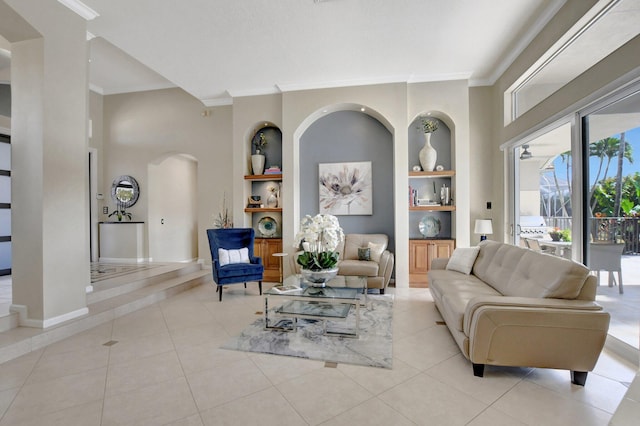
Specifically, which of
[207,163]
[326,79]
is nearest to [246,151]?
[207,163]

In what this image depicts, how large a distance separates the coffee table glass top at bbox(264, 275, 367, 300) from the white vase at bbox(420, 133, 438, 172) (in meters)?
2.57

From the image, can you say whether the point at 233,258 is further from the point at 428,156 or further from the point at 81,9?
the point at 428,156

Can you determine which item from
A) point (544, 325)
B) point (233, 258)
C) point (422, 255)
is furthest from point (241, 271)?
point (544, 325)

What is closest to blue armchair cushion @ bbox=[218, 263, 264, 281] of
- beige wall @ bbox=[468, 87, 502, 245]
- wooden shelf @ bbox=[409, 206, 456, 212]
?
wooden shelf @ bbox=[409, 206, 456, 212]

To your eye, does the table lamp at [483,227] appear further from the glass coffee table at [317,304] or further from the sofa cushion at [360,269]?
the glass coffee table at [317,304]

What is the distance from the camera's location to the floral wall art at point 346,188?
5.45 meters

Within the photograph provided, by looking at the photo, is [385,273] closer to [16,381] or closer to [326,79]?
[326,79]

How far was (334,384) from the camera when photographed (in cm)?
214

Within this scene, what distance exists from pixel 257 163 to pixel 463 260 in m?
3.84

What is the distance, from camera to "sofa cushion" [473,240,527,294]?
9.89ft

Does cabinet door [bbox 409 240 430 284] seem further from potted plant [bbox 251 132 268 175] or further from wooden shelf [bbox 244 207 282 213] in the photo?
potted plant [bbox 251 132 268 175]

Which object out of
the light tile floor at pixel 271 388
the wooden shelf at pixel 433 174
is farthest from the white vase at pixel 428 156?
the light tile floor at pixel 271 388

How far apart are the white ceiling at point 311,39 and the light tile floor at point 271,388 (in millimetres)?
3528

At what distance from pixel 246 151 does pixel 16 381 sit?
433 centimetres
